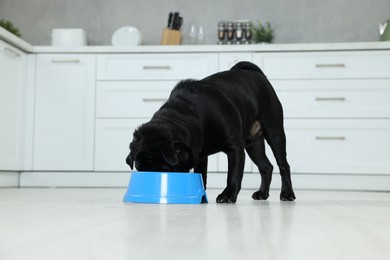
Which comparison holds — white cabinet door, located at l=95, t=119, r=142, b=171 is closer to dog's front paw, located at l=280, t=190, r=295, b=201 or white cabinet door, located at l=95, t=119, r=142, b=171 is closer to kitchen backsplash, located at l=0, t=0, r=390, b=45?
kitchen backsplash, located at l=0, t=0, r=390, b=45

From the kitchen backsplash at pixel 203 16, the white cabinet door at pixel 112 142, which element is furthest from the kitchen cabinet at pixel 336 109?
the white cabinet door at pixel 112 142

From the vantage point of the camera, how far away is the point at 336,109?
402cm

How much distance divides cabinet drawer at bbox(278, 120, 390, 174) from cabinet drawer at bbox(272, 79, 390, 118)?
0.06m

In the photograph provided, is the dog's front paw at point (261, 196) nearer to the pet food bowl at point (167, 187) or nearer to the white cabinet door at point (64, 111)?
the pet food bowl at point (167, 187)

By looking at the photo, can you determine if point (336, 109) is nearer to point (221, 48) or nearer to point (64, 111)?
point (221, 48)

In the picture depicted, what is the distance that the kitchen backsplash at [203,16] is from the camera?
478 cm

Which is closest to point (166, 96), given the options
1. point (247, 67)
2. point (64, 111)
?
point (64, 111)

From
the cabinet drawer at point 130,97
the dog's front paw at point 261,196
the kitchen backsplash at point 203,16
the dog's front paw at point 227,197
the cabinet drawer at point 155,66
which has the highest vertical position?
the kitchen backsplash at point 203,16

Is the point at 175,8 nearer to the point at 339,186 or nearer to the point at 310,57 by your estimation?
the point at 310,57

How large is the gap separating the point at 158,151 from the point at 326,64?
2445mm

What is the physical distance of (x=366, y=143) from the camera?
3.99m

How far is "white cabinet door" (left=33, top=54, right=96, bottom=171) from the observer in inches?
165

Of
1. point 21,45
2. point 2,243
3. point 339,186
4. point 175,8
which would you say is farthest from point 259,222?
point 175,8

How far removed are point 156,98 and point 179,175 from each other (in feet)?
7.45
